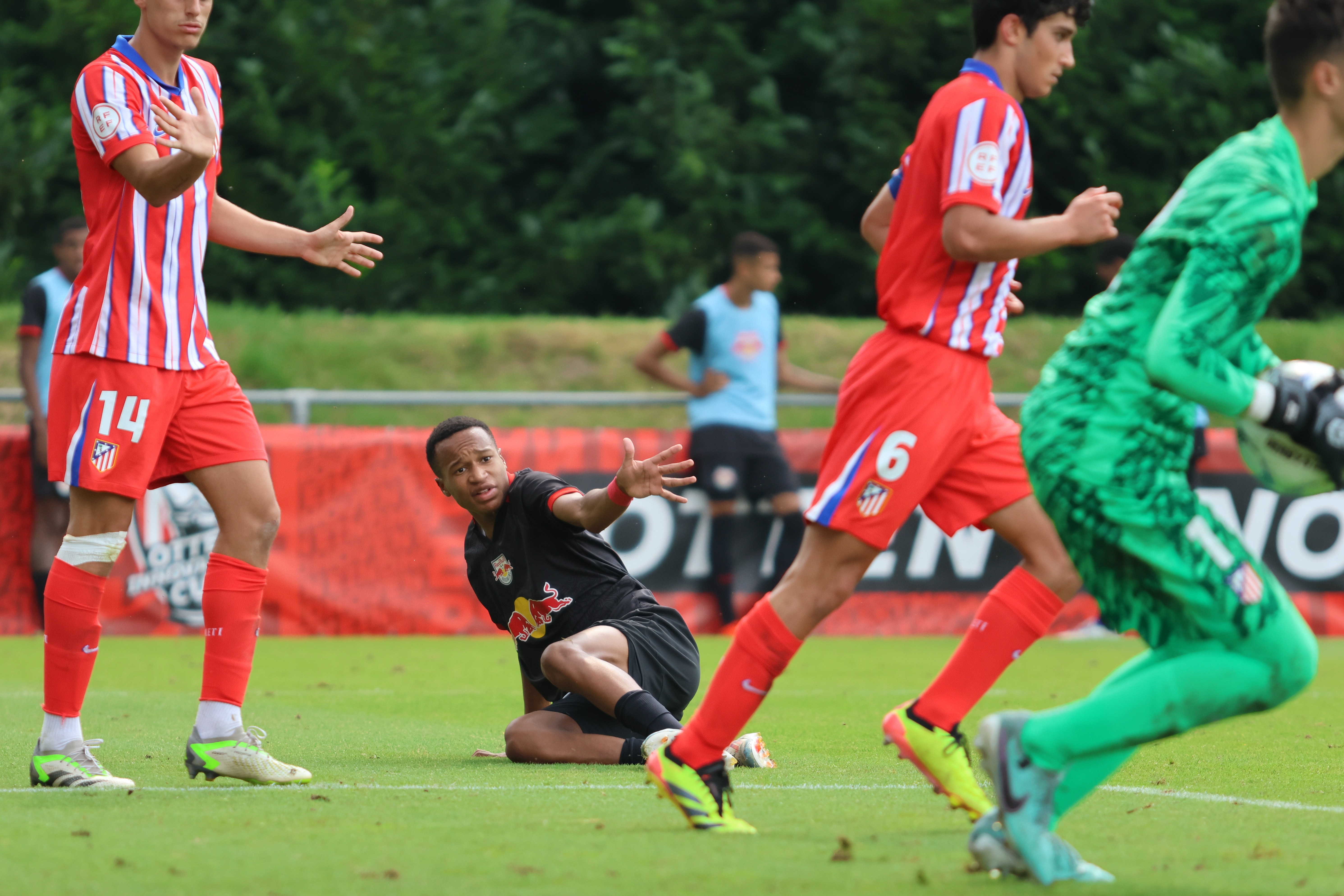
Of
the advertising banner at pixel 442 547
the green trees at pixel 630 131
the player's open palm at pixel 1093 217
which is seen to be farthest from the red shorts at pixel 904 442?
the green trees at pixel 630 131

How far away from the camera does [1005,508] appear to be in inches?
164

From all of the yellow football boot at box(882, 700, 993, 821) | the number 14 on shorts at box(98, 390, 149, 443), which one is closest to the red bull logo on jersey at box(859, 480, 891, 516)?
the yellow football boot at box(882, 700, 993, 821)

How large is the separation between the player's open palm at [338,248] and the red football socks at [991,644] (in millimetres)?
2194

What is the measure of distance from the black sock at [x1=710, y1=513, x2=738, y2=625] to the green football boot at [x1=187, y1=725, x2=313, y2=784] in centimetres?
628

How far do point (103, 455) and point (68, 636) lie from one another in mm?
537

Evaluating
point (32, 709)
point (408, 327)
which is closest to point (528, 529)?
point (32, 709)

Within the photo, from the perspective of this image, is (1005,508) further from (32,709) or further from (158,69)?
(32,709)

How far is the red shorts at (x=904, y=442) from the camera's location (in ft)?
12.6

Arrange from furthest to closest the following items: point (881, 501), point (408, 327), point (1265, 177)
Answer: point (408, 327)
point (881, 501)
point (1265, 177)

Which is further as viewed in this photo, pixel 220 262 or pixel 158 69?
pixel 220 262

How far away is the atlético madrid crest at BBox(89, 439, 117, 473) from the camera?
4.62 m

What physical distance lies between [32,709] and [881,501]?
14.3 ft

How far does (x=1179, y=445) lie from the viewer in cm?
335

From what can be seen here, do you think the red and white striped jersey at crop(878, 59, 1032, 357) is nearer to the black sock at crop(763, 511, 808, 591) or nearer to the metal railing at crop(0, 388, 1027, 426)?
the black sock at crop(763, 511, 808, 591)
